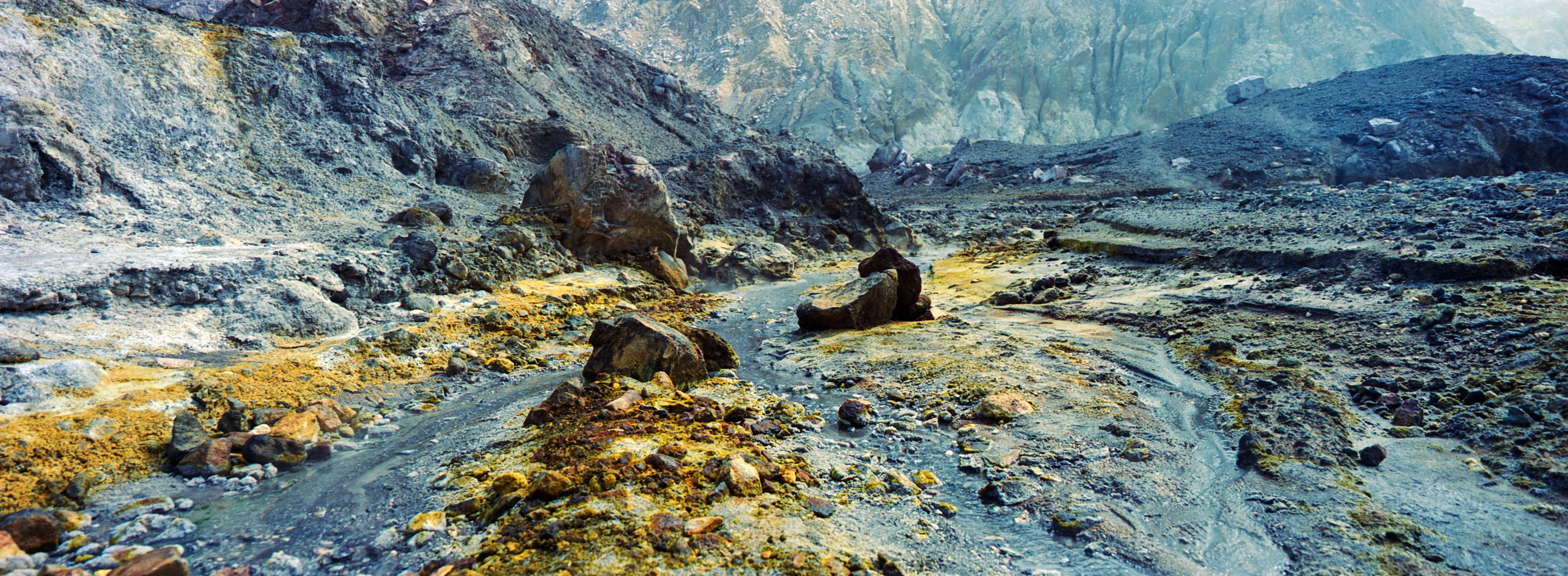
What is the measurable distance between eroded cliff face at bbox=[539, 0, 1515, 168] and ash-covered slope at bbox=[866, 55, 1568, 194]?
21.2 metres

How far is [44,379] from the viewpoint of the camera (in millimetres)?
5074

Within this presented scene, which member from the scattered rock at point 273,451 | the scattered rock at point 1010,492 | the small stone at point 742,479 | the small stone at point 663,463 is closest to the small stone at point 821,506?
the small stone at point 742,479

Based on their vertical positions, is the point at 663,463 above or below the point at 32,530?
below

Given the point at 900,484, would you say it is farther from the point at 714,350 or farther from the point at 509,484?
the point at 714,350

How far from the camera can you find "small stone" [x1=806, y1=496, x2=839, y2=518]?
412cm

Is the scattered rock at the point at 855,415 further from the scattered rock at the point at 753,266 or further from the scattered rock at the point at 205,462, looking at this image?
the scattered rock at the point at 753,266

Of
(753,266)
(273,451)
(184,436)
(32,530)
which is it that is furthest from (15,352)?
(753,266)

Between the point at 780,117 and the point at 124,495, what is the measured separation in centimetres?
5638

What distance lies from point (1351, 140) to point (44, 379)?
38128 millimetres

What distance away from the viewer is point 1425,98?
30.2 m

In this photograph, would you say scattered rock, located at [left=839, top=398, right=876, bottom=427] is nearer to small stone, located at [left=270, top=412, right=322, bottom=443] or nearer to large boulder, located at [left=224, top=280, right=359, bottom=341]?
small stone, located at [left=270, top=412, right=322, bottom=443]

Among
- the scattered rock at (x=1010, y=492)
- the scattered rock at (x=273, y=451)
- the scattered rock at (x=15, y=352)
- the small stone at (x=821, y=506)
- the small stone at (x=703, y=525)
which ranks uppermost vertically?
the scattered rock at (x=15, y=352)

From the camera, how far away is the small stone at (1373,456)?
4625 millimetres

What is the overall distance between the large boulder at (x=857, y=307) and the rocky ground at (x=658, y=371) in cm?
5
